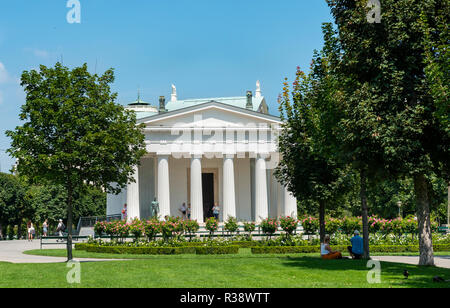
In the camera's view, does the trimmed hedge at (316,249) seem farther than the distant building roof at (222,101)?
No

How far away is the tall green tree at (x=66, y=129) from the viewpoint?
78.1ft

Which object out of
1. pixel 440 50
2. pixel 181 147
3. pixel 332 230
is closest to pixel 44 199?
pixel 181 147

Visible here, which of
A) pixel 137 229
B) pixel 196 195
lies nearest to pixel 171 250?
pixel 137 229

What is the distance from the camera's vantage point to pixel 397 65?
63.1 ft

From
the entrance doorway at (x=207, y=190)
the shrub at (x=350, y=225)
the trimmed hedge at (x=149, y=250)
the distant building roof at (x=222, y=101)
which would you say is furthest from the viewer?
the distant building roof at (x=222, y=101)

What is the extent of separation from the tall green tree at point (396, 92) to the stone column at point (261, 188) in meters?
33.3

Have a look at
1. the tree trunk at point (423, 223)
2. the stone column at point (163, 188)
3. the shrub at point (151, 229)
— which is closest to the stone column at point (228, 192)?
the stone column at point (163, 188)

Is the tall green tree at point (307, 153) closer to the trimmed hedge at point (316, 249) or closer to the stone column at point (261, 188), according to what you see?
the trimmed hedge at point (316, 249)

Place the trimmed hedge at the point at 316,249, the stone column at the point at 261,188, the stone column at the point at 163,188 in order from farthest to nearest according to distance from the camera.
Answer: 1. the stone column at the point at 261,188
2. the stone column at the point at 163,188
3. the trimmed hedge at the point at 316,249

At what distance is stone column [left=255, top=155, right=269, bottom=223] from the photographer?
53.1m

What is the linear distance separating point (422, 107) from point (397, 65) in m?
2.05

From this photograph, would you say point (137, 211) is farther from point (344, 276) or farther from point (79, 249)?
point (344, 276)

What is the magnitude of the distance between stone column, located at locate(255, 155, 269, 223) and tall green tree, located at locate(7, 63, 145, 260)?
29.2m

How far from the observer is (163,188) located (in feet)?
173
